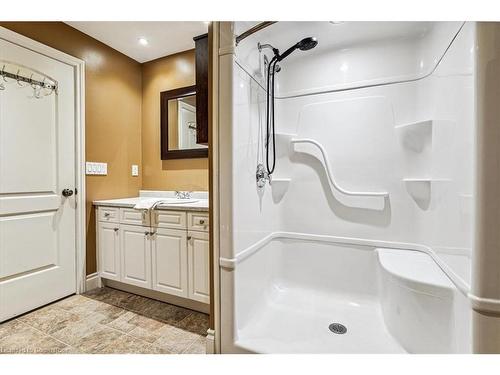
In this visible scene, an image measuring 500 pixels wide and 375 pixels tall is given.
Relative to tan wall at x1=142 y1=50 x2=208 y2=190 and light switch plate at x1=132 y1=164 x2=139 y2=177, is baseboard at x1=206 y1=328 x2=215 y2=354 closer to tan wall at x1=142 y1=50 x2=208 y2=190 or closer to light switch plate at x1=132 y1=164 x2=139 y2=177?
tan wall at x1=142 y1=50 x2=208 y2=190

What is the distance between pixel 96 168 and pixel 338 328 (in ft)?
8.22

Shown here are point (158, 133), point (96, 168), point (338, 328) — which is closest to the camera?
point (338, 328)

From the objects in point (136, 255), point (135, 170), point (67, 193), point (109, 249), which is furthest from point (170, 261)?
point (135, 170)

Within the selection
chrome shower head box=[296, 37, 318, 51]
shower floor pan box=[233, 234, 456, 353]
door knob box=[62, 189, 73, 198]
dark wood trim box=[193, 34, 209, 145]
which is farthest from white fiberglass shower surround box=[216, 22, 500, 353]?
door knob box=[62, 189, 73, 198]

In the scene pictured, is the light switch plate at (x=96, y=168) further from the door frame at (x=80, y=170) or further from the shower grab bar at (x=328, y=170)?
the shower grab bar at (x=328, y=170)

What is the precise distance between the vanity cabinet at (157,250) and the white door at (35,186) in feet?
1.01

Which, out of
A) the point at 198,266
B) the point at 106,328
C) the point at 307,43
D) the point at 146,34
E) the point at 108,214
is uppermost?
the point at 146,34

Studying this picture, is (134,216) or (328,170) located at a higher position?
(328,170)

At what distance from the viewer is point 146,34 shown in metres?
2.25

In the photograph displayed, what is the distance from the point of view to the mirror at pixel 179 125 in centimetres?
248

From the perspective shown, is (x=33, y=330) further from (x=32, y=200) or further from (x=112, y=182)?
(x=112, y=182)

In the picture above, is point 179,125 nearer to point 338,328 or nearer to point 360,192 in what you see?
point 360,192

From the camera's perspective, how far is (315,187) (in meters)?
1.98
